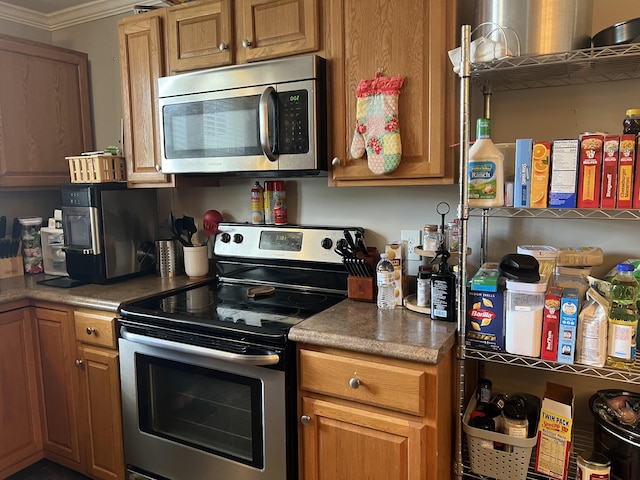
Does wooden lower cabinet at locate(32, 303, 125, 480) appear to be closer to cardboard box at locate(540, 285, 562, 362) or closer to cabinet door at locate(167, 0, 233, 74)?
cabinet door at locate(167, 0, 233, 74)

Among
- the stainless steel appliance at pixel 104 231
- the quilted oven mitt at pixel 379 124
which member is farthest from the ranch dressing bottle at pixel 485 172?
the stainless steel appliance at pixel 104 231

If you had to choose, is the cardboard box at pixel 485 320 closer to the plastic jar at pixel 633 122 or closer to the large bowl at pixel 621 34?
the plastic jar at pixel 633 122

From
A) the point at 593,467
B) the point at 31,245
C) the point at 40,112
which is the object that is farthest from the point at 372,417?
the point at 40,112

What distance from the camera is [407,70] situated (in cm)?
165

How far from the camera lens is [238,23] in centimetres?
192

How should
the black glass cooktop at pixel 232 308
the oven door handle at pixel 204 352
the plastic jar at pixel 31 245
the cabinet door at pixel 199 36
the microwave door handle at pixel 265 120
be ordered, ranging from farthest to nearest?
the plastic jar at pixel 31 245 < the cabinet door at pixel 199 36 < the microwave door handle at pixel 265 120 < the black glass cooktop at pixel 232 308 < the oven door handle at pixel 204 352

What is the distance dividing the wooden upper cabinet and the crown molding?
24 centimetres

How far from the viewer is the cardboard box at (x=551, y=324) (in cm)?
135

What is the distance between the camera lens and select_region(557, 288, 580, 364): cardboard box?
1329mm

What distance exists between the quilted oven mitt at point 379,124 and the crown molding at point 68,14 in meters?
1.53

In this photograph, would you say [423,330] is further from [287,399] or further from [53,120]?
[53,120]

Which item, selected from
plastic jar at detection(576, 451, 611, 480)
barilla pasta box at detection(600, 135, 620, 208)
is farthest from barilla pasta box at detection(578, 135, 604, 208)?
plastic jar at detection(576, 451, 611, 480)

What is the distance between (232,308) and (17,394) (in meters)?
1.17

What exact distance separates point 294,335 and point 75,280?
1.38m
